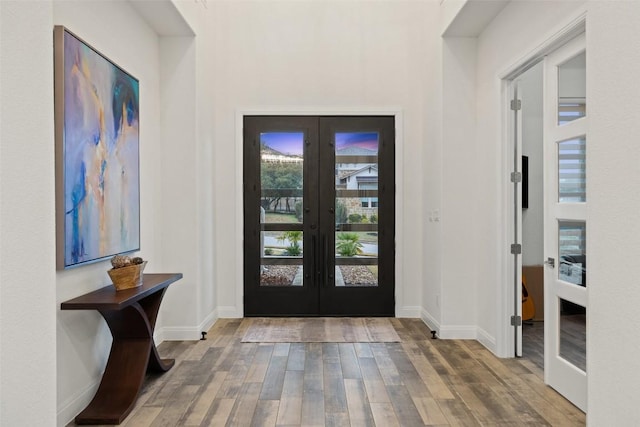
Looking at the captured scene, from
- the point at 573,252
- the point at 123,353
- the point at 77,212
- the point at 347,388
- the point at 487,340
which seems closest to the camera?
the point at 77,212

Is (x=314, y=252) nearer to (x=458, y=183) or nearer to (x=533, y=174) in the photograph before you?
(x=458, y=183)

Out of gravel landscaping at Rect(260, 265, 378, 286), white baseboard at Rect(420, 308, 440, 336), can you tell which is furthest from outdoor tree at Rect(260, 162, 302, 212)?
white baseboard at Rect(420, 308, 440, 336)

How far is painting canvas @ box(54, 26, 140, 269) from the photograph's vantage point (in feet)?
7.63

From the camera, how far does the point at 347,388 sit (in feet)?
9.45

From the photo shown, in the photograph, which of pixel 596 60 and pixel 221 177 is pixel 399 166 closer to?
pixel 221 177

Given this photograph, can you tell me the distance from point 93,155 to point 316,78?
278 cm

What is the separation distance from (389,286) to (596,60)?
3.42 meters

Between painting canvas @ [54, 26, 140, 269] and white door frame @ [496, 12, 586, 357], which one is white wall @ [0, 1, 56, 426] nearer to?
painting canvas @ [54, 26, 140, 269]

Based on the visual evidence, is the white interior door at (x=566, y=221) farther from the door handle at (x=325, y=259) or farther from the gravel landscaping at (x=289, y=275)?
the door handle at (x=325, y=259)

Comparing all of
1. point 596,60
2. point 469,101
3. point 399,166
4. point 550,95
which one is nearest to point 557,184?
point 550,95

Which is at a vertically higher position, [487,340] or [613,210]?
[613,210]

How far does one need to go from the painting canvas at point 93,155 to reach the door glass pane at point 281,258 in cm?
167

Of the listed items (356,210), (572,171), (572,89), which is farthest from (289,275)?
(572,89)

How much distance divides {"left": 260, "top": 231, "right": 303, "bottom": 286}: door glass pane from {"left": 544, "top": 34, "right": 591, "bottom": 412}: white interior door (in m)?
2.62
